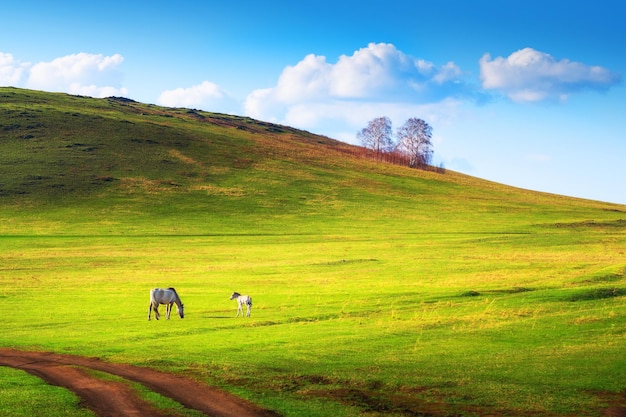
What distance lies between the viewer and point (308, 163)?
14388 cm

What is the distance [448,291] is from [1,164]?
90.9m

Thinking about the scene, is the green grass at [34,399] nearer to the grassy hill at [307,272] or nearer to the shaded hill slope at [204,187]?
the grassy hill at [307,272]

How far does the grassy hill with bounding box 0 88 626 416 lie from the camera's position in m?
23.5

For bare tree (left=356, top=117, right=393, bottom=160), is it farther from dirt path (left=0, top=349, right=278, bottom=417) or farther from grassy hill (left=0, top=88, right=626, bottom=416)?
dirt path (left=0, top=349, right=278, bottom=417)

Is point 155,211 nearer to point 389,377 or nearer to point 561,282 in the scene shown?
point 561,282

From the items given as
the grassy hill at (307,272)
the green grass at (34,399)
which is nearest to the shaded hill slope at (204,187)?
the grassy hill at (307,272)

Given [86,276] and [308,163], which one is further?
[308,163]

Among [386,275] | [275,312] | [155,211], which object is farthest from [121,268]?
[155,211]

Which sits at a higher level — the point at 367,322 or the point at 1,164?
the point at 1,164

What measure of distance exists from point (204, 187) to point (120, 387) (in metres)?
95.2

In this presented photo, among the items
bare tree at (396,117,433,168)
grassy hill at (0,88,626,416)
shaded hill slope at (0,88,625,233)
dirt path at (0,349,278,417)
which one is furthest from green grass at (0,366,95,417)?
bare tree at (396,117,433,168)

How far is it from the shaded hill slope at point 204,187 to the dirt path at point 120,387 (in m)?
63.9

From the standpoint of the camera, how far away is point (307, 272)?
57.0m

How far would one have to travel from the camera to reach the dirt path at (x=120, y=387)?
19.7 meters
